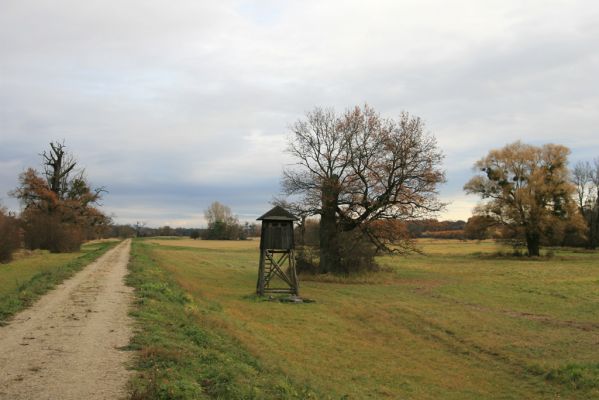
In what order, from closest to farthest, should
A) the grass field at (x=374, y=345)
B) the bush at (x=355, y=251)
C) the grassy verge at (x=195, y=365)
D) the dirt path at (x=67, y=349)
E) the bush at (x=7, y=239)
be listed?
1. the dirt path at (x=67, y=349)
2. the grassy verge at (x=195, y=365)
3. the grass field at (x=374, y=345)
4. the bush at (x=355, y=251)
5. the bush at (x=7, y=239)

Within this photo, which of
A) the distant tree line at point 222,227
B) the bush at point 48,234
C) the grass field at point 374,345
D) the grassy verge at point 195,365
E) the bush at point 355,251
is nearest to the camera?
the grassy verge at point 195,365

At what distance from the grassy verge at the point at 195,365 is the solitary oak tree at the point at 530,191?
52.5 meters

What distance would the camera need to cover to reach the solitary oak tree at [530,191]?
57781mm

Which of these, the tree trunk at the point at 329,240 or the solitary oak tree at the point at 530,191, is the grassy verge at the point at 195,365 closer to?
the tree trunk at the point at 329,240

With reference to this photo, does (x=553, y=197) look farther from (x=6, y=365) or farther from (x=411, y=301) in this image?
(x=6, y=365)

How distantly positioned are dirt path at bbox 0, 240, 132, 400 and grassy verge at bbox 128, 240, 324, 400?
16.0 inches

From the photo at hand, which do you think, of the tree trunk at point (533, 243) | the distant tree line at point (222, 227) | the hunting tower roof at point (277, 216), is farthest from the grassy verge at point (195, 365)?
the distant tree line at point (222, 227)

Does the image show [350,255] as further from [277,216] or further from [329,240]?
[277,216]

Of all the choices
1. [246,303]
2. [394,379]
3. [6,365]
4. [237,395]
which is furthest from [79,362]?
[246,303]

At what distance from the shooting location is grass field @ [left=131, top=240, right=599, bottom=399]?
9.09 metres

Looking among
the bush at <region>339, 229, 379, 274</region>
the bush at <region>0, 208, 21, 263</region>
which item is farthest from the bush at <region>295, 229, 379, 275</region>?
the bush at <region>0, 208, 21, 263</region>

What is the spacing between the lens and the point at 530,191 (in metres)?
58.6

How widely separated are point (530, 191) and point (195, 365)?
57.9m

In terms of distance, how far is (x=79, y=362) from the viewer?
8742mm
